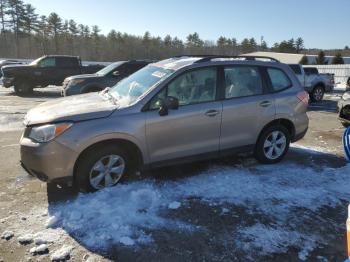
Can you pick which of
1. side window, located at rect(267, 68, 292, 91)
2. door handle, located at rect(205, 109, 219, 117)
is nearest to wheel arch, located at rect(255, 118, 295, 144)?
side window, located at rect(267, 68, 292, 91)

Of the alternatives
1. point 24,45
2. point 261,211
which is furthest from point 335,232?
point 24,45

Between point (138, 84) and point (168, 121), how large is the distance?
2.89 feet

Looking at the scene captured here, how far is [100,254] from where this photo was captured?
363 centimetres

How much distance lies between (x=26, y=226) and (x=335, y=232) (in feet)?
11.4

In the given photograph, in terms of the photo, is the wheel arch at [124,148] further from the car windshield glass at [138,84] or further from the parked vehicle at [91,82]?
the parked vehicle at [91,82]

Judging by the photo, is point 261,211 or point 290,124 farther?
point 290,124

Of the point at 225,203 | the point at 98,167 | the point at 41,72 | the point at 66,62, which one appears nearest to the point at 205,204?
the point at 225,203

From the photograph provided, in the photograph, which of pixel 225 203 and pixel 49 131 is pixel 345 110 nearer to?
pixel 225 203

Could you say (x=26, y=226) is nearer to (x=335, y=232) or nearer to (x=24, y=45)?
(x=335, y=232)

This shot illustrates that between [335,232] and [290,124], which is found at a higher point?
[290,124]

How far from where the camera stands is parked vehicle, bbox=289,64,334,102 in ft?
56.5

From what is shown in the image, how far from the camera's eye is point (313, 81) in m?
17.4

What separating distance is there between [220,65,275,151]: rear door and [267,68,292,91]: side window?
0.20 meters

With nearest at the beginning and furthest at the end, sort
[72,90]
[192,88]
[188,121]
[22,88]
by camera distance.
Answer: [188,121]
[192,88]
[72,90]
[22,88]
